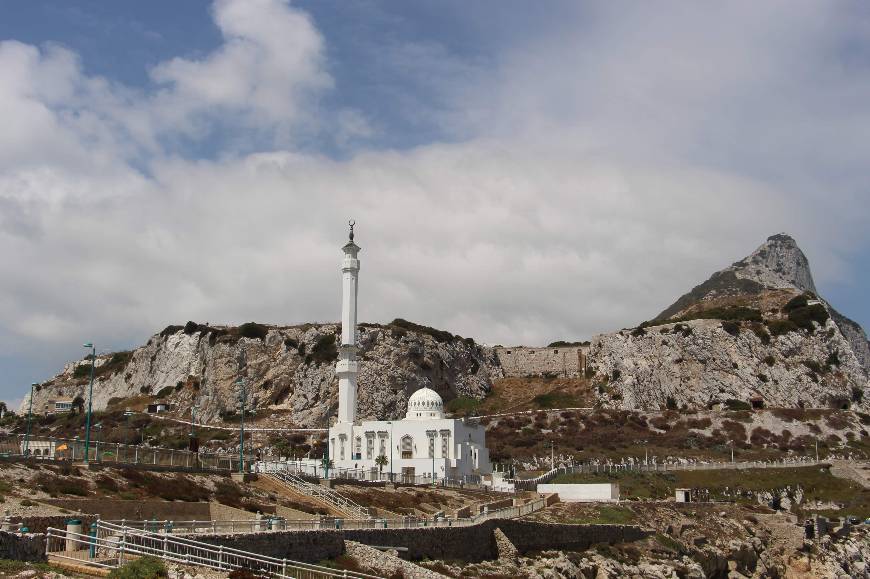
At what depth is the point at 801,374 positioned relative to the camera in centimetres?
11338

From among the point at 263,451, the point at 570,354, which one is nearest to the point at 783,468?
the point at 263,451

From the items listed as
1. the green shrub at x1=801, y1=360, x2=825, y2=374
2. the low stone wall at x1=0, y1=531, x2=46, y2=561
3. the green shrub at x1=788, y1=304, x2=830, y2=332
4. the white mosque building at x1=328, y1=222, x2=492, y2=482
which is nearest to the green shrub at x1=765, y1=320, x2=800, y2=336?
the green shrub at x1=788, y1=304, x2=830, y2=332

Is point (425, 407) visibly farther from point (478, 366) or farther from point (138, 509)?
point (478, 366)

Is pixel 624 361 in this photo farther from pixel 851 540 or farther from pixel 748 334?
pixel 851 540

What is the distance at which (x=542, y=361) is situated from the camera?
143500mm

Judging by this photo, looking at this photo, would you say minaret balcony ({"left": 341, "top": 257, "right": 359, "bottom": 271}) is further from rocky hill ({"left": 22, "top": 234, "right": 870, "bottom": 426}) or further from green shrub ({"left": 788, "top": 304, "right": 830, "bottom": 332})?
green shrub ({"left": 788, "top": 304, "right": 830, "bottom": 332})

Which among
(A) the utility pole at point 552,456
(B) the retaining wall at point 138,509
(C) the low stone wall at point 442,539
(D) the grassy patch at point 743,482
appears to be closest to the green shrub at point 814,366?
(D) the grassy patch at point 743,482

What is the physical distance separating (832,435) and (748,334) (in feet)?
77.3

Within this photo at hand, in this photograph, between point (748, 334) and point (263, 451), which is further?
point (748, 334)

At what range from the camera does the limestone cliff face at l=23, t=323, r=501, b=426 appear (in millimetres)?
111938

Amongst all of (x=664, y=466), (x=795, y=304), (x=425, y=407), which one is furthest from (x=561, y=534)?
(x=795, y=304)

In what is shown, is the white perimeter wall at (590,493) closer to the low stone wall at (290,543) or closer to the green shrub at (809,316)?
the low stone wall at (290,543)

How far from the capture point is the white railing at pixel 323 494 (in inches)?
1918

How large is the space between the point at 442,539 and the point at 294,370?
263ft
